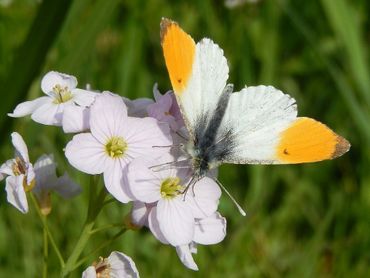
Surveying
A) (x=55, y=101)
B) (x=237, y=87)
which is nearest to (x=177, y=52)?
(x=55, y=101)

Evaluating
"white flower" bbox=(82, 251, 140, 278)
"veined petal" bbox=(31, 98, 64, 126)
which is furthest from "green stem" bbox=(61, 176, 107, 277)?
"veined petal" bbox=(31, 98, 64, 126)

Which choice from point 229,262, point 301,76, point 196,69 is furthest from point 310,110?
point 196,69

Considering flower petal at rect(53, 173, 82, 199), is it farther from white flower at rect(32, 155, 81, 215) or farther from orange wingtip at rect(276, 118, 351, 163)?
orange wingtip at rect(276, 118, 351, 163)

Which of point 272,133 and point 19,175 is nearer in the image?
point 19,175

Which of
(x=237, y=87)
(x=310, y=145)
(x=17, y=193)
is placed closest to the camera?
(x=17, y=193)

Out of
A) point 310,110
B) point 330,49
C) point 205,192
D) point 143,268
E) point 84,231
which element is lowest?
point 143,268

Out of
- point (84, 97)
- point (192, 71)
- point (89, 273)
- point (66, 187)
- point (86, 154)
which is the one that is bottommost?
point (89, 273)

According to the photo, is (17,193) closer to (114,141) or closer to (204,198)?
(114,141)

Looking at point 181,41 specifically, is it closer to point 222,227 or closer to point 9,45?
point 222,227
